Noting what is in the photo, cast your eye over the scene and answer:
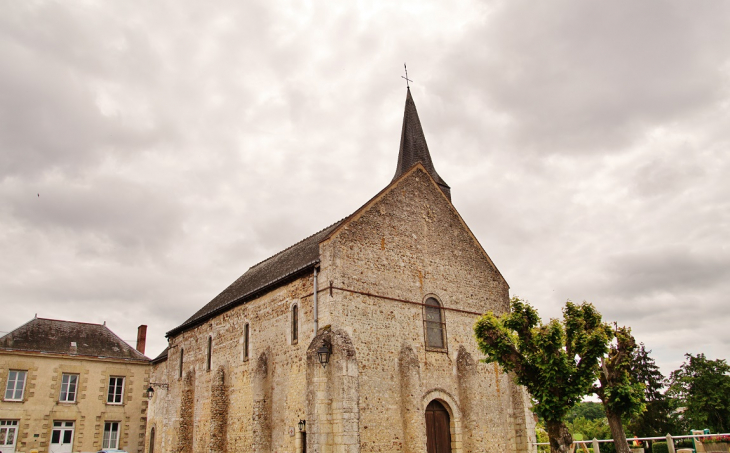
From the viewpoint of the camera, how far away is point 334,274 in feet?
55.1

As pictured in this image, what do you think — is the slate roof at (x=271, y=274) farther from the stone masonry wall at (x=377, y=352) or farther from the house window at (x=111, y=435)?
the house window at (x=111, y=435)

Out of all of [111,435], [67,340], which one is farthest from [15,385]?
[111,435]

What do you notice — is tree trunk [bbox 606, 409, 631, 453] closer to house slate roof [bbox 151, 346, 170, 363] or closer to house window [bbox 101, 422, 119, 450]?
house slate roof [bbox 151, 346, 170, 363]

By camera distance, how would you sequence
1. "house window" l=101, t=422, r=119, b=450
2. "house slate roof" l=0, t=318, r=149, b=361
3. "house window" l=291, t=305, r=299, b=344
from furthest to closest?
"house window" l=101, t=422, r=119, b=450 → "house slate roof" l=0, t=318, r=149, b=361 → "house window" l=291, t=305, r=299, b=344

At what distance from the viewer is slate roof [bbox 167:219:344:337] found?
64.2ft

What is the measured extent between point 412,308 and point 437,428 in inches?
164

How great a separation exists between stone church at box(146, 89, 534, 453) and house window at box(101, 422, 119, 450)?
885 centimetres

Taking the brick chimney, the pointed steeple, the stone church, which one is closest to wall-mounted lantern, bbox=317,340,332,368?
the stone church

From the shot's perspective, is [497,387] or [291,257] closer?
[497,387]

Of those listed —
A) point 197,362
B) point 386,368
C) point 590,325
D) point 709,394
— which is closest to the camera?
point 590,325

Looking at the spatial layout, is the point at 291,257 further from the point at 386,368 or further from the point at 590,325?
the point at 590,325

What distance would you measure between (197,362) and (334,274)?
40.6 ft

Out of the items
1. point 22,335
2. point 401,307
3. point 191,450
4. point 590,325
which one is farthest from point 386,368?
point 22,335

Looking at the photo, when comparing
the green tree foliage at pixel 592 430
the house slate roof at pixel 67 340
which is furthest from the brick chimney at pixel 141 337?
the green tree foliage at pixel 592 430
